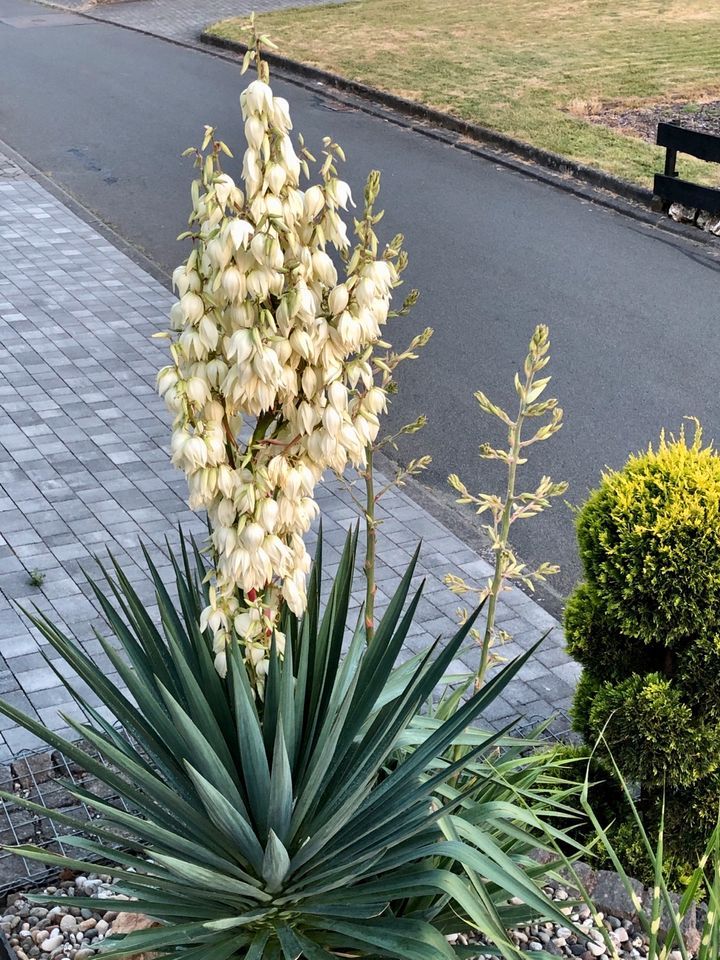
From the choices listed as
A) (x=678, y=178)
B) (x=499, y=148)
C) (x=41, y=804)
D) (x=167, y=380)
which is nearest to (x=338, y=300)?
(x=167, y=380)

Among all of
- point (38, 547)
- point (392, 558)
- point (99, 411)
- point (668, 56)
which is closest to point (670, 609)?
point (392, 558)

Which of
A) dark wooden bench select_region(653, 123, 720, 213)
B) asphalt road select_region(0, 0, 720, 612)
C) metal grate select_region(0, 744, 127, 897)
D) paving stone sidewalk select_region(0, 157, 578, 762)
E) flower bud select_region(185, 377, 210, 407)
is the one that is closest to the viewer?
flower bud select_region(185, 377, 210, 407)

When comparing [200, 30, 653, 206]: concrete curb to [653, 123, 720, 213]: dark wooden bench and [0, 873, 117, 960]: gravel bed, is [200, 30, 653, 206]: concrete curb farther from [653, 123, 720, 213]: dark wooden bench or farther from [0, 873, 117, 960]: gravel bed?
[0, 873, 117, 960]: gravel bed

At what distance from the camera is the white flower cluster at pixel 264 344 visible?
8.43ft

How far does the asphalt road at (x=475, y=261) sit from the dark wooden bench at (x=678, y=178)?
48 cm

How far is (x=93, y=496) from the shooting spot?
21.7ft

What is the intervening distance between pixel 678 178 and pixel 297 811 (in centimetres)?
1097

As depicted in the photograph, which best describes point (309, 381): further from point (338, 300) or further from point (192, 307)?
point (192, 307)

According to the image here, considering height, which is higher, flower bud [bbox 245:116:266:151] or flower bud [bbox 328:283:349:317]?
flower bud [bbox 245:116:266:151]

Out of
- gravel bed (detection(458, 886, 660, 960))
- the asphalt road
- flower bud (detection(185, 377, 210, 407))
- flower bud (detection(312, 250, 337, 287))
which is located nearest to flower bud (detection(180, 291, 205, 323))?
flower bud (detection(185, 377, 210, 407))

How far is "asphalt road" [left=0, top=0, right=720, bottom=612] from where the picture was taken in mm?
7789

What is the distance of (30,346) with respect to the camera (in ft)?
28.6

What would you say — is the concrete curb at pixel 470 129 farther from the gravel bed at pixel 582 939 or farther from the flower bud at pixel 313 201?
the flower bud at pixel 313 201

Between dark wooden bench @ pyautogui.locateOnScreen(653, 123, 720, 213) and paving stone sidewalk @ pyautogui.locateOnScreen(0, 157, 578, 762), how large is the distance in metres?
5.60
